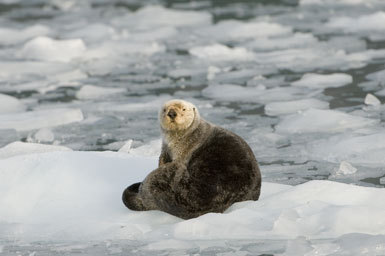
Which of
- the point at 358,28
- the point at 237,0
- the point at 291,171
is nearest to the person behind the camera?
the point at 291,171

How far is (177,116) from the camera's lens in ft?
12.5

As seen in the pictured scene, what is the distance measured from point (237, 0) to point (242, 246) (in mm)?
10177

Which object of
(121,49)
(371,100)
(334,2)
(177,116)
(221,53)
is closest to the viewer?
(177,116)

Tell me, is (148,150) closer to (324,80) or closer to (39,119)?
(39,119)

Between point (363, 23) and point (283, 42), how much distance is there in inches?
46.5

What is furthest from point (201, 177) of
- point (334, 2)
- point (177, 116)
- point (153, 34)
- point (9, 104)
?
point (334, 2)

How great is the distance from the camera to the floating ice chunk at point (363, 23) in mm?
10211

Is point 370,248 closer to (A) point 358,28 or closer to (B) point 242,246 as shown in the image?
(B) point 242,246

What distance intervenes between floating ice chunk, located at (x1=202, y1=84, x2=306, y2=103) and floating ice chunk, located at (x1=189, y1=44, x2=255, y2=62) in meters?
1.46

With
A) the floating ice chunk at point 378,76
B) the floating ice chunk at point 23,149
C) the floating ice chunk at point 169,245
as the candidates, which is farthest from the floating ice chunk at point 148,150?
the floating ice chunk at point 378,76

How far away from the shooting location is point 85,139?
6035 millimetres

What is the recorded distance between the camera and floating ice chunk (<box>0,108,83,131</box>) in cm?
653

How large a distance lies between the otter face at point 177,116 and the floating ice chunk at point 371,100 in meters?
3.01

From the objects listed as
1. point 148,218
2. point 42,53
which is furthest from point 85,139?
point 42,53
